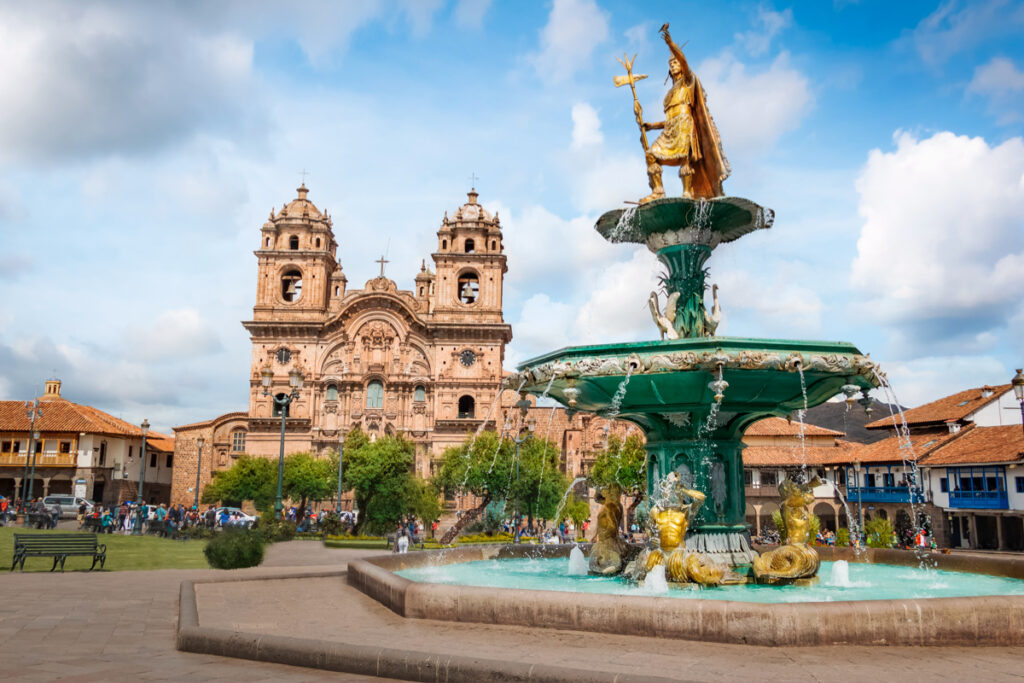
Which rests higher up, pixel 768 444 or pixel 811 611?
pixel 768 444

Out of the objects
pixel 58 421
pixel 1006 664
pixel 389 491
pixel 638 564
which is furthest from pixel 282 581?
pixel 58 421

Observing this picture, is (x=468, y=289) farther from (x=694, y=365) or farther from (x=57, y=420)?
(x=694, y=365)

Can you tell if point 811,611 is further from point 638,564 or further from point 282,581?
point 282,581

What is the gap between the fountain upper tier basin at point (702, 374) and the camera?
303 inches

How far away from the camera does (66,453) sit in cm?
4819

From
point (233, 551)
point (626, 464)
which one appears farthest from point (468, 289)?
point (233, 551)

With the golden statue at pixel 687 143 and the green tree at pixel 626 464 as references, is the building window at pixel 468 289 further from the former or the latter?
the golden statue at pixel 687 143

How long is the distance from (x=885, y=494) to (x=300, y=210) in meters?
39.0

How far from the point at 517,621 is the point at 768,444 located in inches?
1752

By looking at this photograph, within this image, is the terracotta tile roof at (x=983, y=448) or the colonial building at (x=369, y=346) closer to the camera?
the terracotta tile roof at (x=983, y=448)

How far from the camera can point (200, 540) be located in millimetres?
25000

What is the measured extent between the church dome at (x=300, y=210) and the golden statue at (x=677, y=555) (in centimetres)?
4843

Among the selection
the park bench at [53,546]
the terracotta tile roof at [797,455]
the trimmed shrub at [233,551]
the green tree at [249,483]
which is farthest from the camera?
the green tree at [249,483]

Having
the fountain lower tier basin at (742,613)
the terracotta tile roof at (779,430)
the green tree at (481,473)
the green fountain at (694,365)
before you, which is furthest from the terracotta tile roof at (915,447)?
the fountain lower tier basin at (742,613)
